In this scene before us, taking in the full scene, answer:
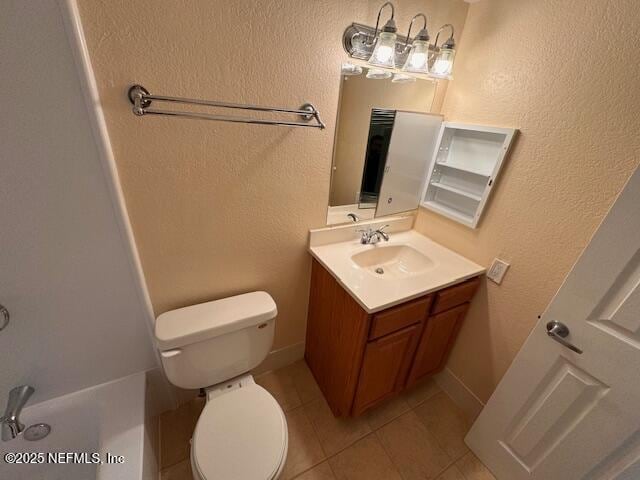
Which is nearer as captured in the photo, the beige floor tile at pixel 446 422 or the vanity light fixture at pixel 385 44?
the vanity light fixture at pixel 385 44

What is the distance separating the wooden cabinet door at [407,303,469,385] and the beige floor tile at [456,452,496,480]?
1.33 ft

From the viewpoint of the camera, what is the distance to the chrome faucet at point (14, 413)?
2.89 ft

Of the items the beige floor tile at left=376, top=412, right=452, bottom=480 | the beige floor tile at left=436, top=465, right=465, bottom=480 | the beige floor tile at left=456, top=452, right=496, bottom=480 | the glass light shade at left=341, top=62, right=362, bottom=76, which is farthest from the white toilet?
the glass light shade at left=341, top=62, right=362, bottom=76

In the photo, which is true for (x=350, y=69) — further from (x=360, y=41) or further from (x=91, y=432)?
(x=91, y=432)

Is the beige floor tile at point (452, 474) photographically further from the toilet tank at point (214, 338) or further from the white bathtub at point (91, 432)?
the white bathtub at point (91, 432)

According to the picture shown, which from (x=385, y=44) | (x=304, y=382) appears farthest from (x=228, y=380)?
(x=385, y=44)

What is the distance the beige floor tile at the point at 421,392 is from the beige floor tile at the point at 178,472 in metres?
1.21

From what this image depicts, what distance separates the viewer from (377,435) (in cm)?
140

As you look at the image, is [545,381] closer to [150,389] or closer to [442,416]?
[442,416]

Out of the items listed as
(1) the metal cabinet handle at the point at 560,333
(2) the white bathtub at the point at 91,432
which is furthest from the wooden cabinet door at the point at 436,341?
(2) the white bathtub at the point at 91,432

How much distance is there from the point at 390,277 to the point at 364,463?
3.04 feet

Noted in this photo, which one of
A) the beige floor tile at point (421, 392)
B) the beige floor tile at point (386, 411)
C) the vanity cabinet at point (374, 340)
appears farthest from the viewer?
the beige floor tile at point (421, 392)

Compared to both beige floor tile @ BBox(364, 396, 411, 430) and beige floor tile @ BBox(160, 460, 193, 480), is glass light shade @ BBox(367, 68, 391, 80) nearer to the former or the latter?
beige floor tile @ BBox(364, 396, 411, 430)

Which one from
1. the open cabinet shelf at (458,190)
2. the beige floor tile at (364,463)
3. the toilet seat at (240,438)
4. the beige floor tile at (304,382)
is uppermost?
the open cabinet shelf at (458,190)
